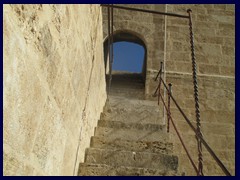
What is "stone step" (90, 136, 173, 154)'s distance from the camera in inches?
130

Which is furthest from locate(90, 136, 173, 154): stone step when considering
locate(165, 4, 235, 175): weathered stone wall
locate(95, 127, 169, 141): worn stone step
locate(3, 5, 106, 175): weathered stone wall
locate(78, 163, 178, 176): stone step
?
locate(165, 4, 235, 175): weathered stone wall

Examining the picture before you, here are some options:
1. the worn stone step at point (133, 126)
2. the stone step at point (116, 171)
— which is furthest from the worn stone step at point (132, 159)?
the worn stone step at point (133, 126)

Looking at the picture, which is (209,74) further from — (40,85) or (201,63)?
(40,85)

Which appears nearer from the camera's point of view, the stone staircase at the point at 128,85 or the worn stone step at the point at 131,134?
the worn stone step at the point at 131,134

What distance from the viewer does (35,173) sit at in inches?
49.5

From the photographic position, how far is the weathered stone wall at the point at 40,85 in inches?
35.5

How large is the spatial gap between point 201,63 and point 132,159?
4.17 metres

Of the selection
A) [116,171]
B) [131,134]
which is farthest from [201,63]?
[116,171]

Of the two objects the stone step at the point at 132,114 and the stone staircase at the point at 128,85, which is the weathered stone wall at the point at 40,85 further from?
the stone staircase at the point at 128,85

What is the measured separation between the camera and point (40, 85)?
119 cm

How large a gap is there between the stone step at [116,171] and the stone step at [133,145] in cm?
65

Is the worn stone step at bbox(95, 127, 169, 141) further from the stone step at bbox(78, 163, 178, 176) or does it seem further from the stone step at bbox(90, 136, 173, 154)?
the stone step at bbox(78, 163, 178, 176)
